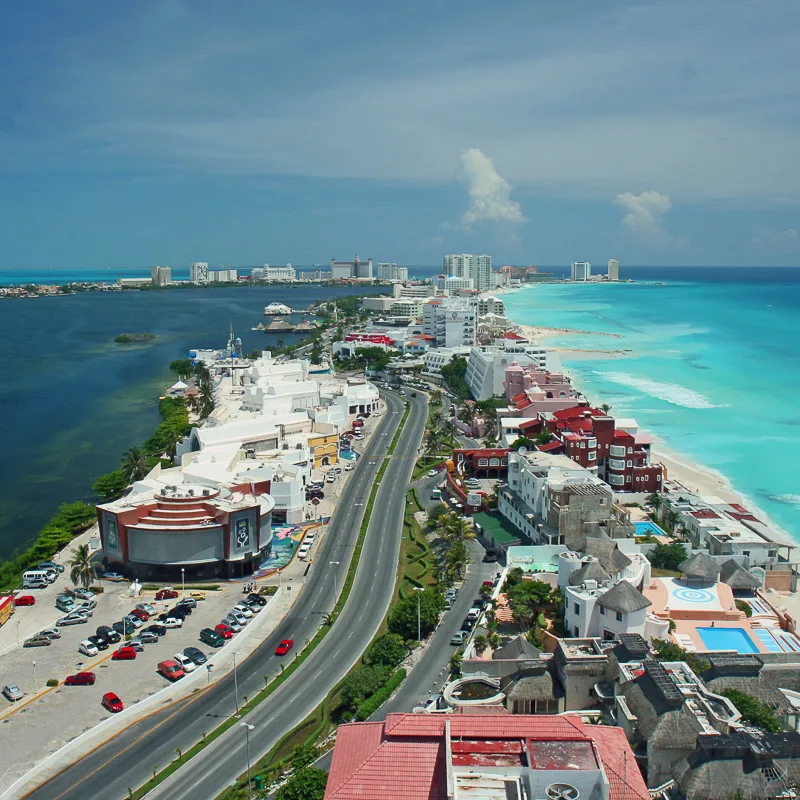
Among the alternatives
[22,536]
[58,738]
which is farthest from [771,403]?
[58,738]

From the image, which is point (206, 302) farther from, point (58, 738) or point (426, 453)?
point (58, 738)

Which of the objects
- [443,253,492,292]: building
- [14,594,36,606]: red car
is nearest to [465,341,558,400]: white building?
[14,594,36,606]: red car

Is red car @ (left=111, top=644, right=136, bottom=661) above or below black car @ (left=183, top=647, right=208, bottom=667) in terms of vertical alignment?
below

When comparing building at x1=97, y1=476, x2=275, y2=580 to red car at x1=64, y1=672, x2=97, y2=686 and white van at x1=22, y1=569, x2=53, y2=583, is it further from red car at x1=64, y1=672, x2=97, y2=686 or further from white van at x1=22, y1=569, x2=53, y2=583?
red car at x1=64, y1=672, x2=97, y2=686

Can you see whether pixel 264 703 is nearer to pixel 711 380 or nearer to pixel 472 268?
pixel 711 380

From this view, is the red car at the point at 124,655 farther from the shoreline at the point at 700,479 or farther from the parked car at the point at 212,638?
the shoreline at the point at 700,479

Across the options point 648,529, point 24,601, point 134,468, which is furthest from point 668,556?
point 134,468
